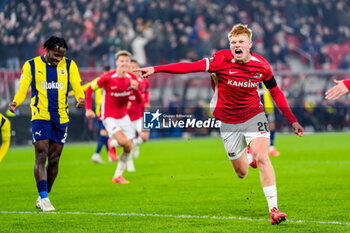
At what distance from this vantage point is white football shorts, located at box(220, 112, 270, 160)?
22.1 ft

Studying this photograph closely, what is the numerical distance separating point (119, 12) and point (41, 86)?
56.3 feet

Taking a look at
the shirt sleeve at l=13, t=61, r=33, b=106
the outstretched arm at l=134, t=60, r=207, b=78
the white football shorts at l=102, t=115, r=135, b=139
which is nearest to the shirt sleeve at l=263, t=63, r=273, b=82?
the outstretched arm at l=134, t=60, r=207, b=78

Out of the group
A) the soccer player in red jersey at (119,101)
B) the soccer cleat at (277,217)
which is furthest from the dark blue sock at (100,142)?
the soccer cleat at (277,217)

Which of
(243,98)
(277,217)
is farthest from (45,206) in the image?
(277,217)

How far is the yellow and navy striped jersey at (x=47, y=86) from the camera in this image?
767 centimetres

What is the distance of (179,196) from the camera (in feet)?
29.2

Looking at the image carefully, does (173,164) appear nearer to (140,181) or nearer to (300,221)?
(140,181)

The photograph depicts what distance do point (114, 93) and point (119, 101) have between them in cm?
25

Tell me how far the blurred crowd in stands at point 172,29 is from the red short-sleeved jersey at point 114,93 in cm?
916

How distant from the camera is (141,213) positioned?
23.9ft

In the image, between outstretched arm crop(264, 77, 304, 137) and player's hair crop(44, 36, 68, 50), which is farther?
player's hair crop(44, 36, 68, 50)

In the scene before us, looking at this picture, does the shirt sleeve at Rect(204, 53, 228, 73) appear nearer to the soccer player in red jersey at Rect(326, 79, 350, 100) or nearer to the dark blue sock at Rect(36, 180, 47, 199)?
the soccer player in red jersey at Rect(326, 79, 350, 100)

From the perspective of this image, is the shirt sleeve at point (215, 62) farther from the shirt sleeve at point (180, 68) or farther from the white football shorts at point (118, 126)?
the white football shorts at point (118, 126)

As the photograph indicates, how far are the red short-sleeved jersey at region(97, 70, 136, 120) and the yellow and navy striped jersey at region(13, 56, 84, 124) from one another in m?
3.08
